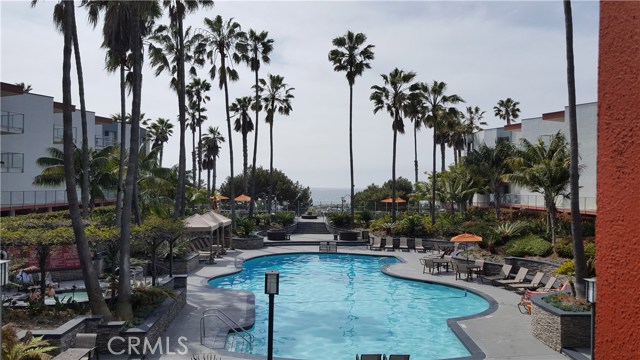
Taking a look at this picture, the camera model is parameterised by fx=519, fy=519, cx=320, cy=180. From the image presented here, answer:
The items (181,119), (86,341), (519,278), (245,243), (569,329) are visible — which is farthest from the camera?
(245,243)

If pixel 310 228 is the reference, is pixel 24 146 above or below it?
above

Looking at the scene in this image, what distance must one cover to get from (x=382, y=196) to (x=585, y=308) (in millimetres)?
55747

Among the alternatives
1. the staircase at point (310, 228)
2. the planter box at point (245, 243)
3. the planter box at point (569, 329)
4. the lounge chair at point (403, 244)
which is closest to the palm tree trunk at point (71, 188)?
the planter box at point (569, 329)

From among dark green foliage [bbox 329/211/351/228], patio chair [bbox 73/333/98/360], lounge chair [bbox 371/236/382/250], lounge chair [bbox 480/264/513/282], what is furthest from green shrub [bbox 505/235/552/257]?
dark green foliage [bbox 329/211/351/228]

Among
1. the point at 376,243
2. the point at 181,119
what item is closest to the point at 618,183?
the point at 181,119

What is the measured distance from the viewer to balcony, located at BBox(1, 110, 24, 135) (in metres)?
34.5

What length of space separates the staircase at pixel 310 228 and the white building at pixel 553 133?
15590mm

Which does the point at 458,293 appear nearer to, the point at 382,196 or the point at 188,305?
the point at 188,305

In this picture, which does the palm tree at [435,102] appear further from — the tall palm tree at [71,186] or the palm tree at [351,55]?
the tall palm tree at [71,186]

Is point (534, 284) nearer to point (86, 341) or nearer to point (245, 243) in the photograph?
point (86, 341)

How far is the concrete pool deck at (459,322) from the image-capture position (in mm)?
13258

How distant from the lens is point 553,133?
41.9m

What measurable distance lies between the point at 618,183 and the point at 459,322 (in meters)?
15.7

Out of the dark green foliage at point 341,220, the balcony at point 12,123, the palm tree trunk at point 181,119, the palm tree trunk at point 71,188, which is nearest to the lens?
the palm tree trunk at point 71,188
